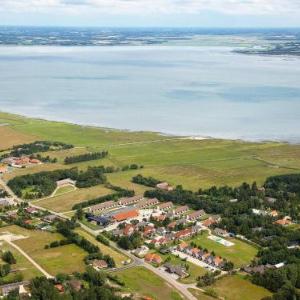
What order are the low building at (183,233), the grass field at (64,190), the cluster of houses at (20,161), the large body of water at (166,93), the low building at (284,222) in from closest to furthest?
the low building at (183,233), the low building at (284,222), the grass field at (64,190), the cluster of houses at (20,161), the large body of water at (166,93)

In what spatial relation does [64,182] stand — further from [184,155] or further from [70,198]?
[184,155]

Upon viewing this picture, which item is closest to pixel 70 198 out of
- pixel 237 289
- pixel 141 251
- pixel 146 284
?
pixel 141 251

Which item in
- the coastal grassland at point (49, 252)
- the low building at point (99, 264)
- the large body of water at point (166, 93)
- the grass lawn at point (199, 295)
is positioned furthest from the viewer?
the large body of water at point (166, 93)

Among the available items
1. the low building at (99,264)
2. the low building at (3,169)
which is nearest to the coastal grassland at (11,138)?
the low building at (3,169)

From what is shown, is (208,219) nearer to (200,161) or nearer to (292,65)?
(200,161)

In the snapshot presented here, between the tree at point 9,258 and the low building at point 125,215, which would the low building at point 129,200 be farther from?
the tree at point 9,258

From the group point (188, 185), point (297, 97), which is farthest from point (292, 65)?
point (188, 185)
